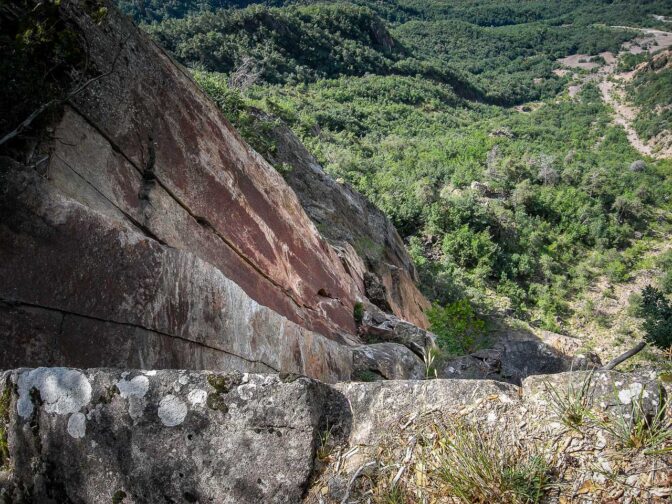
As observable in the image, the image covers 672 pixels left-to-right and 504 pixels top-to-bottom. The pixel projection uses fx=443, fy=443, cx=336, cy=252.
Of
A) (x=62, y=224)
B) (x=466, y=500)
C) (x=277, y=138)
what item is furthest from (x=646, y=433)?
(x=277, y=138)

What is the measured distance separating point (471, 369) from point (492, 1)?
22342 cm

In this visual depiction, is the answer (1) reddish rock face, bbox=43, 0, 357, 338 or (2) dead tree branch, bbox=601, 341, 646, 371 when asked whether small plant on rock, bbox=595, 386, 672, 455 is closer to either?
(2) dead tree branch, bbox=601, 341, 646, 371

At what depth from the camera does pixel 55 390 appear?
2193 mm


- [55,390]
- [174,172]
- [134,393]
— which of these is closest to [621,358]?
[134,393]

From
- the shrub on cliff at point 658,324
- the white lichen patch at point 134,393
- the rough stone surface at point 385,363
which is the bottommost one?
the shrub on cliff at point 658,324

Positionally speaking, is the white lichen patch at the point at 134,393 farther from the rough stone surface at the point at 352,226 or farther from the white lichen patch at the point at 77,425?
the rough stone surface at the point at 352,226

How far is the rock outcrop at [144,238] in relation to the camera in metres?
3.38

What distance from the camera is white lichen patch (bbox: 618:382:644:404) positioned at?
212cm

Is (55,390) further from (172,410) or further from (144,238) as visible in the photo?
(144,238)

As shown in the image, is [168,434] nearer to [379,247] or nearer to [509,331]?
[379,247]

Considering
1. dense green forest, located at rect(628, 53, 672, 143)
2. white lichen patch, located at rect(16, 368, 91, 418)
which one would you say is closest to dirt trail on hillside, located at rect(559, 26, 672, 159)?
dense green forest, located at rect(628, 53, 672, 143)

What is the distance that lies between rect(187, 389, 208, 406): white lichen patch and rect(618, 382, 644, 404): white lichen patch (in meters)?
2.01

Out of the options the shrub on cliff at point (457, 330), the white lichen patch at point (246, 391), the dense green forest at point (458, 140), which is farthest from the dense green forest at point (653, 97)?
the white lichen patch at point (246, 391)

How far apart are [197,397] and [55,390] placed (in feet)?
2.32
